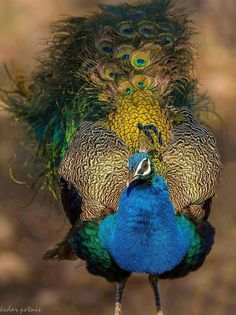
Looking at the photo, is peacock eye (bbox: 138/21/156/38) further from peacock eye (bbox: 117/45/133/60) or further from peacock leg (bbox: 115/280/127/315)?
peacock leg (bbox: 115/280/127/315)

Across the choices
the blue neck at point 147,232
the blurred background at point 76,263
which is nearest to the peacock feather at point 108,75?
the blue neck at point 147,232

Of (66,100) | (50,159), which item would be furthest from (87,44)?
(50,159)

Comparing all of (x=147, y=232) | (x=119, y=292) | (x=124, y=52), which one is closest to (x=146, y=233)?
(x=147, y=232)

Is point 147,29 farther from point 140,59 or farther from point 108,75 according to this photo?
point 108,75

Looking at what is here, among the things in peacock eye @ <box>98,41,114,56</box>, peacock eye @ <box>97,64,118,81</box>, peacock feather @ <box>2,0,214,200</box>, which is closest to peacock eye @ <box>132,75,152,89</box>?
peacock feather @ <box>2,0,214,200</box>

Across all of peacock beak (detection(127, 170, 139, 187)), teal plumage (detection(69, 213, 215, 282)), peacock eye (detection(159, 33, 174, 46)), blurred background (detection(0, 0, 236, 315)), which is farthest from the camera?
blurred background (detection(0, 0, 236, 315))
